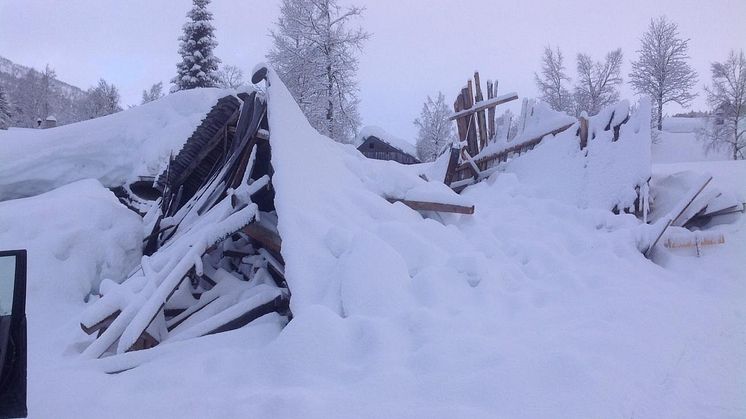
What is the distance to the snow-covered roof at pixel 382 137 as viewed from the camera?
2700 cm

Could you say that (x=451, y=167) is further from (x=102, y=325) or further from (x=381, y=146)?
(x=381, y=146)

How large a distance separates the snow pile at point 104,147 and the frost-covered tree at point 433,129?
2475 cm

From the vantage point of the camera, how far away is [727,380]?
2639 millimetres

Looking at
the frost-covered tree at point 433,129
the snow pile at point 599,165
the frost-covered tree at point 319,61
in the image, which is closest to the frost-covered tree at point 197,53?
the frost-covered tree at point 319,61

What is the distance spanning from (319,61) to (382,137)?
22.5 feet

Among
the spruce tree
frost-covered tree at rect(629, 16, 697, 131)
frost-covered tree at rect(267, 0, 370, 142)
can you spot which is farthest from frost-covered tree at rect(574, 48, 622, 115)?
the spruce tree

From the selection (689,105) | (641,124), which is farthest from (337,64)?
(689,105)

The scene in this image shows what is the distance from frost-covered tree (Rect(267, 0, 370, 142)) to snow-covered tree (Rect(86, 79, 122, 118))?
985 inches

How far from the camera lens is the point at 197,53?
83.0ft

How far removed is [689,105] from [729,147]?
4761 millimetres

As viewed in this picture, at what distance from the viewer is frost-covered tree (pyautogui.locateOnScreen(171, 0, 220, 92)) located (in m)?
25.4

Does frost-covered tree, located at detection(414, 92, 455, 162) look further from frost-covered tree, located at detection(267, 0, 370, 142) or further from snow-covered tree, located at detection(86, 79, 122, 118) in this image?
snow-covered tree, located at detection(86, 79, 122, 118)

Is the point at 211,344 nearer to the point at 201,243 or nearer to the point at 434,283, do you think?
the point at 201,243

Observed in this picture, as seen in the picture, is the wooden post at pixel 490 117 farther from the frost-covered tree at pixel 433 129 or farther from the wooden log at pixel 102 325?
the frost-covered tree at pixel 433 129
